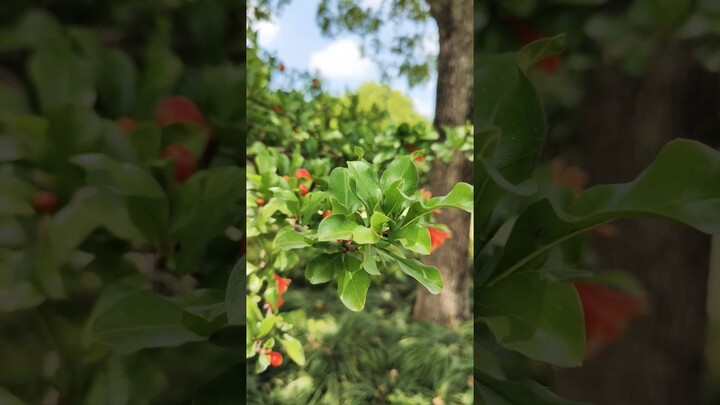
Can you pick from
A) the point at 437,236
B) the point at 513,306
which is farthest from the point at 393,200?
the point at 437,236

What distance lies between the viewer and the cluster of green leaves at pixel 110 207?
Answer: 955mm

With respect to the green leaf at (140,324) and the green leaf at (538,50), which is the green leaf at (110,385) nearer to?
the green leaf at (140,324)

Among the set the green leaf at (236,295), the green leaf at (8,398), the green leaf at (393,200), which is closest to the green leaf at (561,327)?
the green leaf at (393,200)

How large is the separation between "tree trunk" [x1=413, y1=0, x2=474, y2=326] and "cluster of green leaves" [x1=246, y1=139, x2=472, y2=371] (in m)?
0.48

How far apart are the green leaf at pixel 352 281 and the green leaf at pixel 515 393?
300 mm

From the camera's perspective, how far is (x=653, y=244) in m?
1.07

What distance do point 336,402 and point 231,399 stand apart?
2.63 feet

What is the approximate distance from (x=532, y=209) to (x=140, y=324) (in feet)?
2.39

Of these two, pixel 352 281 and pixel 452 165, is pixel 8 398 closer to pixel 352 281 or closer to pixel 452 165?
pixel 352 281

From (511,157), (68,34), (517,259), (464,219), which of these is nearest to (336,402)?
(464,219)

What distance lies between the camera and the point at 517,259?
3.65 feet

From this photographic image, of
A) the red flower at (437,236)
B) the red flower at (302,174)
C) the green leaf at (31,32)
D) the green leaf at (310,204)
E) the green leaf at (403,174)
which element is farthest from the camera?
the red flower at (437,236)

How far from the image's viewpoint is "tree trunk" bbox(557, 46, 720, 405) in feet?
3.49

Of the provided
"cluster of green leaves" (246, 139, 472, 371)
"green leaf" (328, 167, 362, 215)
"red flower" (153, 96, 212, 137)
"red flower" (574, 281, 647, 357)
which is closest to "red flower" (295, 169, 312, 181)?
"cluster of green leaves" (246, 139, 472, 371)
